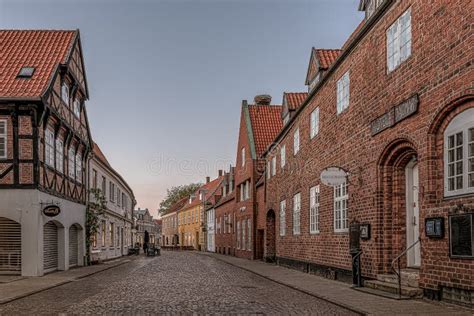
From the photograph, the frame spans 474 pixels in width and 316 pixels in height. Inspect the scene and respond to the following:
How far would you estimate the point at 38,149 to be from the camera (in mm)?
20078

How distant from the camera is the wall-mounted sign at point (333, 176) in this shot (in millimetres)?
15758

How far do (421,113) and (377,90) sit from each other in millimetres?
2620

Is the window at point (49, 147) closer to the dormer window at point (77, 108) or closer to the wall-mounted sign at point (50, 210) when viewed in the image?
the wall-mounted sign at point (50, 210)

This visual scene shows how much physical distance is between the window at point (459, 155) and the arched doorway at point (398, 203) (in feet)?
8.28

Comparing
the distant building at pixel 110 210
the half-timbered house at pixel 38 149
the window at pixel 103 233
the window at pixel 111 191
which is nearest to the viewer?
the half-timbered house at pixel 38 149

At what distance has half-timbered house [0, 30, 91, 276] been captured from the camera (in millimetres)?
19906

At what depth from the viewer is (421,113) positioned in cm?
1182

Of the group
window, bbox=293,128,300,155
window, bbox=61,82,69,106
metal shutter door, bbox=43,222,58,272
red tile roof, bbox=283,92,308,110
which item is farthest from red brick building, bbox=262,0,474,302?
window, bbox=61,82,69,106

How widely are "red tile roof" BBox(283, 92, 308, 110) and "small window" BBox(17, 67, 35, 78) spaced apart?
1269cm

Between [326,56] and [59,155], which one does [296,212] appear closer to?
[326,56]

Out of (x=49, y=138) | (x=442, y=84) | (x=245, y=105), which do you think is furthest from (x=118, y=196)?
(x=442, y=84)

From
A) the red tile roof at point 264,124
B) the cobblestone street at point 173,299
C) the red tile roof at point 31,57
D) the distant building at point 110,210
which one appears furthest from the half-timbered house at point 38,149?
the red tile roof at point 264,124

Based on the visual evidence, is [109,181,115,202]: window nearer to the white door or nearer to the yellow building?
the yellow building

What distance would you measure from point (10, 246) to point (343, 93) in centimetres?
1252
